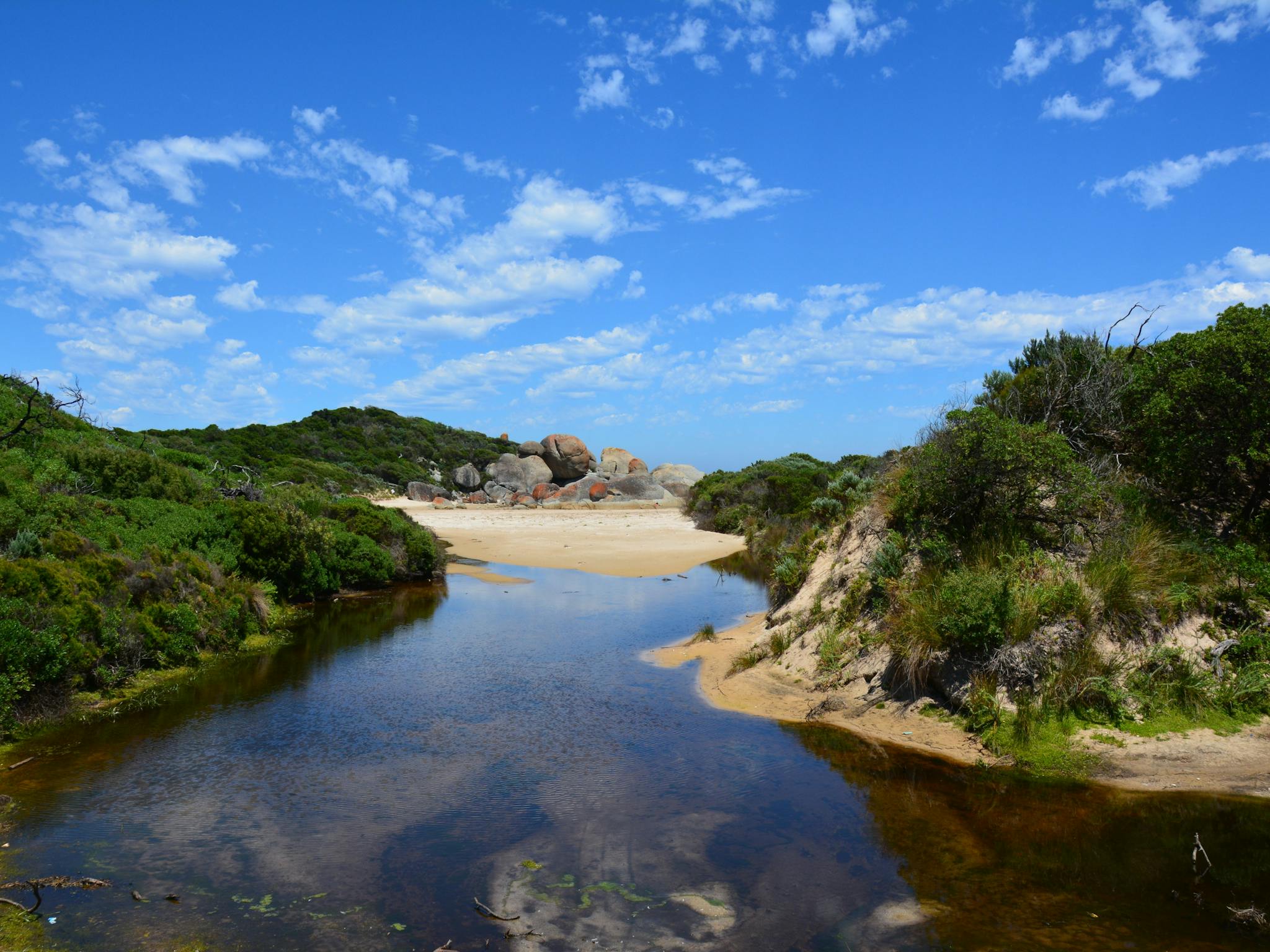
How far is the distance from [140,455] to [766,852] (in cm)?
1974

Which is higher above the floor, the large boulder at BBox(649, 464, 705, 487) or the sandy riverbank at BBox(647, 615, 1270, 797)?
the large boulder at BBox(649, 464, 705, 487)

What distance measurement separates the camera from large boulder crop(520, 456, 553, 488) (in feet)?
219

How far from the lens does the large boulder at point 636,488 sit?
6094 cm

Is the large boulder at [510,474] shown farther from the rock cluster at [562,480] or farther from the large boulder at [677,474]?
the large boulder at [677,474]

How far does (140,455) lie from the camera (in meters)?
21.5

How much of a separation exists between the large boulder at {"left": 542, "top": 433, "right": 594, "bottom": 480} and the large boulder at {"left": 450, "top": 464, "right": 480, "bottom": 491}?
599cm

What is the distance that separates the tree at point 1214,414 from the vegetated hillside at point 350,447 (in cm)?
Result: 4022

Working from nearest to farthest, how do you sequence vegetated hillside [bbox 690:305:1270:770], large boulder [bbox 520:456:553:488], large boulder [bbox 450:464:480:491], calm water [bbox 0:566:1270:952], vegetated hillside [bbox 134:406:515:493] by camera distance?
calm water [bbox 0:566:1270:952] < vegetated hillside [bbox 690:305:1270:770] < vegetated hillside [bbox 134:406:515:493] < large boulder [bbox 520:456:553:488] < large boulder [bbox 450:464:480:491]

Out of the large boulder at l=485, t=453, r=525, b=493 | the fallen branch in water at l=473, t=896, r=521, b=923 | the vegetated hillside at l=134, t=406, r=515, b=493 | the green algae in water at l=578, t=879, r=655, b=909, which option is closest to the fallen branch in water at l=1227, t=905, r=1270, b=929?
the green algae in water at l=578, t=879, r=655, b=909

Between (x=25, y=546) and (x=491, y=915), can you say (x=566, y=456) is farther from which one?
(x=491, y=915)

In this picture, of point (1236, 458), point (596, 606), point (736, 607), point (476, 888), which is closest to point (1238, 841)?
point (1236, 458)

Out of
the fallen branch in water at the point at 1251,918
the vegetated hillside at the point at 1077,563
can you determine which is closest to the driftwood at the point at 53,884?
the fallen branch in water at the point at 1251,918

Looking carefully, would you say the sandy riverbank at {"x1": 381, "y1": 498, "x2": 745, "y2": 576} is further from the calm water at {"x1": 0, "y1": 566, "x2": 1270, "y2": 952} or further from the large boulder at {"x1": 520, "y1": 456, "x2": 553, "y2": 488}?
the calm water at {"x1": 0, "y1": 566, "x2": 1270, "y2": 952}

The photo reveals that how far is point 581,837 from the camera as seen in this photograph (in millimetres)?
8734
